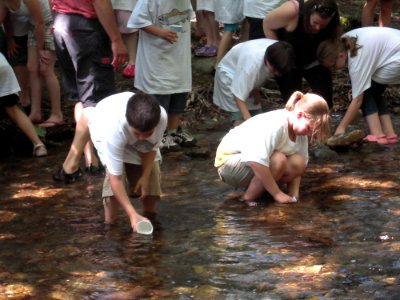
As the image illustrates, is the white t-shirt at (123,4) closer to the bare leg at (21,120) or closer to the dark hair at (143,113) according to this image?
the bare leg at (21,120)

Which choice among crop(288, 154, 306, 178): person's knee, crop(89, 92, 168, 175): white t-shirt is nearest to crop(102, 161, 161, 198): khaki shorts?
crop(89, 92, 168, 175): white t-shirt

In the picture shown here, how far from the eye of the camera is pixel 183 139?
22.7 feet

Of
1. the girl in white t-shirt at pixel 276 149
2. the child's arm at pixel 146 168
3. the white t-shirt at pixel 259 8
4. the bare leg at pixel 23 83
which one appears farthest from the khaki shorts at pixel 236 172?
the bare leg at pixel 23 83

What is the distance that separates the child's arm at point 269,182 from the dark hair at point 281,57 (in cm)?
123

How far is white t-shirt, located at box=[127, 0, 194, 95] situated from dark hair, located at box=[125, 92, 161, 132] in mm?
2231

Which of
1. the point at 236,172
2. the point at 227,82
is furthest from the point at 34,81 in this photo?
the point at 236,172

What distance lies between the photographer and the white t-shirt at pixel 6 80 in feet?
21.1

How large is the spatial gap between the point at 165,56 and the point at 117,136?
2.19 metres

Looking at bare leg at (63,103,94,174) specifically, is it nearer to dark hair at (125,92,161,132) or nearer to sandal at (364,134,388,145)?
dark hair at (125,92,161,132)

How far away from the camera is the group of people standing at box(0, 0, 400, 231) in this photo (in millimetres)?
4922

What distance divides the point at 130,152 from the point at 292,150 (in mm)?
1155

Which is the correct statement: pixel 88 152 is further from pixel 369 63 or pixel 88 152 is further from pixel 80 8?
pixel 369 63

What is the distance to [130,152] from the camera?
15.8 feet

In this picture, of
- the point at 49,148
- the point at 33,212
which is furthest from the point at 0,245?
the point at 49,148
